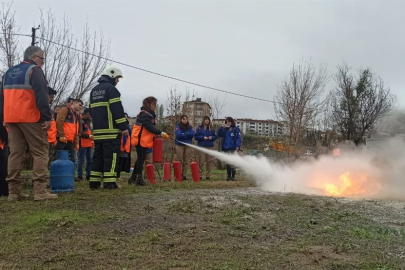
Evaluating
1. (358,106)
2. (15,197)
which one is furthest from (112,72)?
(358,106)

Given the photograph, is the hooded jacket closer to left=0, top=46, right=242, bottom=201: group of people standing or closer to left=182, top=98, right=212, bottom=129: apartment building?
left=0, top=46, right=242, bottom=201: group of people standing

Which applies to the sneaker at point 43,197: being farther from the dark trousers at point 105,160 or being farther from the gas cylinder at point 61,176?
A: the dark trousers at point 105,160

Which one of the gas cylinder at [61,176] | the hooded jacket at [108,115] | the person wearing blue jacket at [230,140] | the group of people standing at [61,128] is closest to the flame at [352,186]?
the person wearing blue jacket at [230,140]

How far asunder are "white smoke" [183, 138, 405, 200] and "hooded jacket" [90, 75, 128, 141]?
11.3 ft

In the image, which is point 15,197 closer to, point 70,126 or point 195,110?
point 70,126

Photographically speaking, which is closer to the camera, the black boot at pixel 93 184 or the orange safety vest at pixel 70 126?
the black boot at pixel 93 184

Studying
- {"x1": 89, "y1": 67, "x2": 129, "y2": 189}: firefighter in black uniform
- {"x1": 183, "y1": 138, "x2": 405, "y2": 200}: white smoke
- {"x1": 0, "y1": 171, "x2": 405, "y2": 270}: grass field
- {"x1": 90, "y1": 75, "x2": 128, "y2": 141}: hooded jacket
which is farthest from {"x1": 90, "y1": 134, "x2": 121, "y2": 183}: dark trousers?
{"x1": 183, "y1": 138, "x2": 405, "y2": 200}: white smoke

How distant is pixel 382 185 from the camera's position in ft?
27.2

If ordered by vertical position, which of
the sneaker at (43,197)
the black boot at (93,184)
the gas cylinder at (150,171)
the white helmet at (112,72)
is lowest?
Answer: the sneaker at (43,197)

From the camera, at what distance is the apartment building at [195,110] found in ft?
58.4

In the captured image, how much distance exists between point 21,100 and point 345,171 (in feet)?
23.2

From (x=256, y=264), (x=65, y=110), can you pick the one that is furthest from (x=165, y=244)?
(x=65, y=110)

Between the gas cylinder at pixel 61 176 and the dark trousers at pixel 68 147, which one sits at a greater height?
the dark trousers at pixel 68 147

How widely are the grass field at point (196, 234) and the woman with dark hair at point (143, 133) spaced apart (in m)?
2.62
